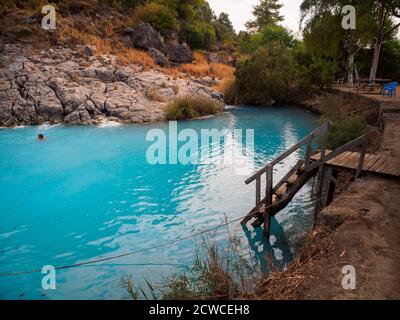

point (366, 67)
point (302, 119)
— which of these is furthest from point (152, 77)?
point (366, 67)

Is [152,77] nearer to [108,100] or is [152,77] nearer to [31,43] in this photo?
[108,100]

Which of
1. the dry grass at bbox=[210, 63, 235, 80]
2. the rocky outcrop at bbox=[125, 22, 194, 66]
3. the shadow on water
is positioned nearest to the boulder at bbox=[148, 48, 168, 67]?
the rocky outcrop at bbox=[125, 22, 194, 66]

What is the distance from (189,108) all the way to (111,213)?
631 inches

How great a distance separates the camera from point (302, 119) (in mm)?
22656

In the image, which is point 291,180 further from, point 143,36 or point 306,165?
point 143,36

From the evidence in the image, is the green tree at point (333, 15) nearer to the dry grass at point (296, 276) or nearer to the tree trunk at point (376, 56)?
the tree trunk at point (376, 56)

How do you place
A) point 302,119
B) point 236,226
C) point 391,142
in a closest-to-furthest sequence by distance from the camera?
point 236,226 → point 391,142 → point 302,119

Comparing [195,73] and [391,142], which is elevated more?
[195,73]

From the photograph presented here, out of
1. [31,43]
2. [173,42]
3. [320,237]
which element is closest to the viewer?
[320,237]

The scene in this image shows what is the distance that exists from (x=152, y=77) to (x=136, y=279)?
25.1 m

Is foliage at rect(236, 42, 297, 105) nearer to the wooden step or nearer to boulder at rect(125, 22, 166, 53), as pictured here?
boulder at rect(125, 22, 166, 53)

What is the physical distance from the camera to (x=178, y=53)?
130ft

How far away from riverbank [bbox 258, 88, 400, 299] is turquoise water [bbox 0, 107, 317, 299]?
2204 millimetres
